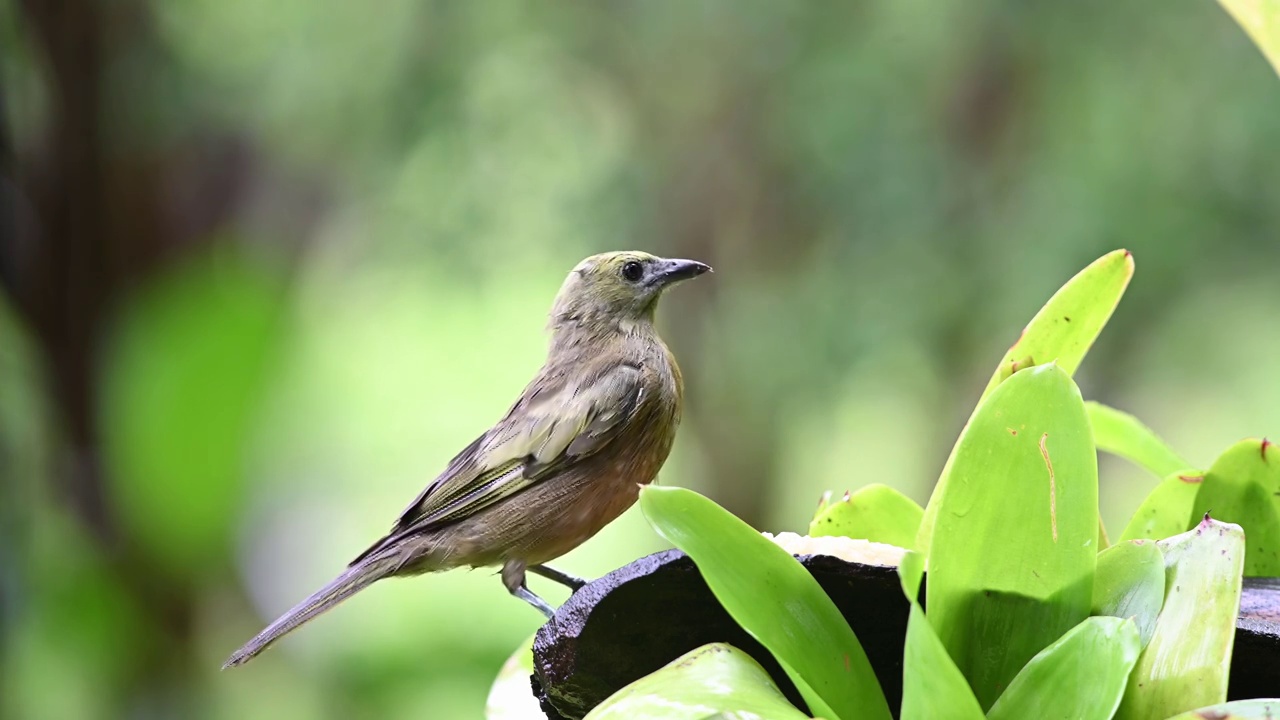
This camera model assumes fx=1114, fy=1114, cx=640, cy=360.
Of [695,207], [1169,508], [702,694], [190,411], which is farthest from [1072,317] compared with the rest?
[695,207]

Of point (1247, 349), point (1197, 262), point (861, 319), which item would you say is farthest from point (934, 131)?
point (1247, 349)

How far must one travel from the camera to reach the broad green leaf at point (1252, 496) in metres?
1.41

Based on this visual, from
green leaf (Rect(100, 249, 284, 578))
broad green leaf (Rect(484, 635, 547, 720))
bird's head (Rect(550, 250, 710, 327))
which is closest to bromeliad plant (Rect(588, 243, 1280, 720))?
broad green leaf (Rect(484, 635, 547, 720))

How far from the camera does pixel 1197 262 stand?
Result: 4449 mm

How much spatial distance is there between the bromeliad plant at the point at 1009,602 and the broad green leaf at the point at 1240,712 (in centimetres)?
3

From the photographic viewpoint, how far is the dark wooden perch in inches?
45.1

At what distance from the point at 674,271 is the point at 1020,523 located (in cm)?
96

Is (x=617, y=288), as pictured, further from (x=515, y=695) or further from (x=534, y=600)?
(x=515, y=695)

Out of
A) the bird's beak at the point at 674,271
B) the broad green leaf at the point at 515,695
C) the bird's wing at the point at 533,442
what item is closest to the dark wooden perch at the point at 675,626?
the broad green leaf at the point at 515,695

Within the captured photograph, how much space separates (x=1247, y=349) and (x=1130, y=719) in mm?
4203

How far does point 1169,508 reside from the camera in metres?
1.48

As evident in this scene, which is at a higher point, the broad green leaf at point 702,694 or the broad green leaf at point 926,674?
the broad green leaf at point 702,694

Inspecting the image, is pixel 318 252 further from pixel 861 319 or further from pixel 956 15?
pixel 956 15

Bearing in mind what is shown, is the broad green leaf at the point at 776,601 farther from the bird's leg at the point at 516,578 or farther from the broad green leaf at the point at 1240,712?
the bird's leg at the point at 516,578
